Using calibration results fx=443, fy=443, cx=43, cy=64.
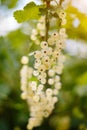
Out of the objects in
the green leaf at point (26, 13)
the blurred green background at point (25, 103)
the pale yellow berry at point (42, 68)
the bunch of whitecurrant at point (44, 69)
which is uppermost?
the blurred green background at point (25, 103)

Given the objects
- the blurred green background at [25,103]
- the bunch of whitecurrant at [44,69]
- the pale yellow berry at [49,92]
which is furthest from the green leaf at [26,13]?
the blurred green background at [25,103]

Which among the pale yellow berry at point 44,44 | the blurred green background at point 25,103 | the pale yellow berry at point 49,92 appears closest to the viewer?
the pale yellow berry at point 44,44

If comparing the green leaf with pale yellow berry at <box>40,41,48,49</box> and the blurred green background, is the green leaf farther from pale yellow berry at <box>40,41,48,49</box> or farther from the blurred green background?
the blurred green background

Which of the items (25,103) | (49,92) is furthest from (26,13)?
(25,103)

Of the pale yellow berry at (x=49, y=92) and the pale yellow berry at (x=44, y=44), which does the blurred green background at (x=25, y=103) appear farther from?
the pale yellow berry at (x=44, y=44)

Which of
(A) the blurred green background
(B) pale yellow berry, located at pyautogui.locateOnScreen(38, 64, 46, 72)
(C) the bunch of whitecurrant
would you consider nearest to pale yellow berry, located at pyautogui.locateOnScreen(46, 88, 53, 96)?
(C) the bunch of whitecurrant

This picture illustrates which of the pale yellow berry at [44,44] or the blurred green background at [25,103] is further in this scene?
the blurred green background at [25,103]

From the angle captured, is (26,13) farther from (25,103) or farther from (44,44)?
(25,103)

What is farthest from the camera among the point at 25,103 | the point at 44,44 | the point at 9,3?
the point at 25,103
